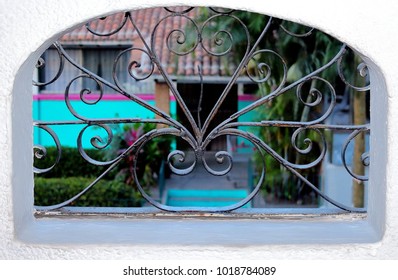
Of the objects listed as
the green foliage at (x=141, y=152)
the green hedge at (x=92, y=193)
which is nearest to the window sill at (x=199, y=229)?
the green hedge at (x=92, y=193)

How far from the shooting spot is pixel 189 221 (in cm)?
168

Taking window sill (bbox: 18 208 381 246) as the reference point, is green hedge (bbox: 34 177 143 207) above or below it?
below

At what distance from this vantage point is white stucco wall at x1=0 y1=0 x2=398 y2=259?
4.71ft

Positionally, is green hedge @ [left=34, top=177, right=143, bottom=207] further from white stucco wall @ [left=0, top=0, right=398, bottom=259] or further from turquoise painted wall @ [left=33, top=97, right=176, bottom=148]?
white stucco wall @ [left=0, top=0, right=398, bottom=259]

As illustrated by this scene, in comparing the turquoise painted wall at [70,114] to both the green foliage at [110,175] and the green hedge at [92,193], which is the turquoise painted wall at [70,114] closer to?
the green foliage at [110,175]

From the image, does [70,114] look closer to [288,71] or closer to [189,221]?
[288,71]

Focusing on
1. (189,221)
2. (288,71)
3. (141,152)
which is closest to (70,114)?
(141,152)

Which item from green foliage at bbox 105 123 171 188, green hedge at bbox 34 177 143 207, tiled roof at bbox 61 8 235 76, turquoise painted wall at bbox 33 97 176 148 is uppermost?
tiled roof at bbox 61 8 235 76

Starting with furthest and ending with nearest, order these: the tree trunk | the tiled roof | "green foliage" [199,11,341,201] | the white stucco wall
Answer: the tiled roof
"green foliage" [199,11,341,201]
the tree trunk
the white stucco wall

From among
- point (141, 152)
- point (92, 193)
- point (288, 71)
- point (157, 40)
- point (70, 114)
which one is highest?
point (157, 40)

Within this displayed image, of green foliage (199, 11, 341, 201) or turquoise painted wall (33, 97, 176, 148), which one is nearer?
green foliage (199, 11, 341, 201)

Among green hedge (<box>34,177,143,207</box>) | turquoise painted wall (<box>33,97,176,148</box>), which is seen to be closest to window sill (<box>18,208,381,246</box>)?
green hedge (<box>34,177,143,207</box>)

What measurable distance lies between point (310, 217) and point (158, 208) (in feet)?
1.32

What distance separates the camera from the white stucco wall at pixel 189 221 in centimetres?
143
